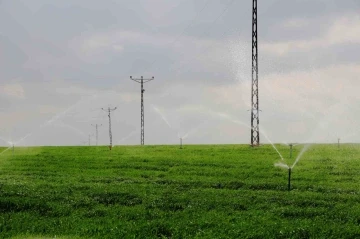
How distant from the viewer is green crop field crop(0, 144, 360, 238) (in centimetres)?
1577

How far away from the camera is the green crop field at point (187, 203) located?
15766 millimetres

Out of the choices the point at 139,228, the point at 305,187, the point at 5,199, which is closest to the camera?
the point at 139,228

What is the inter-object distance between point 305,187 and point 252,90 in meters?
25.1

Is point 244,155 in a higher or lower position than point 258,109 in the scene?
lower

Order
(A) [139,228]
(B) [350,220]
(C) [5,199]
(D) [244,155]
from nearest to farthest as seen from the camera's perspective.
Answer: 1. (A) [139,228]
2. (B) [350,220]
3. (C) [5,199]
4. (D) [244,155]

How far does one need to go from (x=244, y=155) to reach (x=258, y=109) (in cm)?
767

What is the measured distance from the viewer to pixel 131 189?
24.0 metres

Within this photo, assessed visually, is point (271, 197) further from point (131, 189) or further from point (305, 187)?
point (131, 189)

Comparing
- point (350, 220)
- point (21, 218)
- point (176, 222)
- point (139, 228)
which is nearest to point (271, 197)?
point (350, 220)

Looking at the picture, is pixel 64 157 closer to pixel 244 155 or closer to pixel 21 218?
pixel 244 155

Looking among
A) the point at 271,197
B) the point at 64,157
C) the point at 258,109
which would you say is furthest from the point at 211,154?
the point at 271,197

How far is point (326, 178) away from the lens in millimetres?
29281

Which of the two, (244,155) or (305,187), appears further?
(244,155)

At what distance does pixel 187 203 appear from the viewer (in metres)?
20.1
